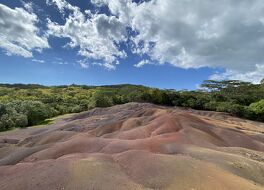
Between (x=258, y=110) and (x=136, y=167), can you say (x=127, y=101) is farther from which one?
(x=136, y=167)

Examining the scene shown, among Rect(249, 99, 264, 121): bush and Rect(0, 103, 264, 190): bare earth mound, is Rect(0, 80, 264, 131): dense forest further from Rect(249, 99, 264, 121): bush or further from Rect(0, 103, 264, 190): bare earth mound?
Rect(0, 103, 264, 190): bare earth mound

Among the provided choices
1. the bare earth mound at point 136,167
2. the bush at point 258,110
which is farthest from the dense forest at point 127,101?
the bare earth mound at point 136,167

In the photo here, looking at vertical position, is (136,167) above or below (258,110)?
below

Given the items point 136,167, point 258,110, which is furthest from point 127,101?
point 136,167

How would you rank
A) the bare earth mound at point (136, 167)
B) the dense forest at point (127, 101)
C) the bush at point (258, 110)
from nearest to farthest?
1. the bare earth mound at point (136, 167)
2. the dense forest at point (127, 101)
3. the bush at point (258, 110)

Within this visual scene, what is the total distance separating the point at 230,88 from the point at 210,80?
9.24 m

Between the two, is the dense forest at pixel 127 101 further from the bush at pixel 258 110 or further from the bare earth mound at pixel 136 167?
the bare earth mound at pixel 136 167

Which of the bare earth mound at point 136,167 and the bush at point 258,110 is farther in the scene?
the bush at point 258,110

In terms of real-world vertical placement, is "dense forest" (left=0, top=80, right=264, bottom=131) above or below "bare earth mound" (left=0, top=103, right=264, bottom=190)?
above

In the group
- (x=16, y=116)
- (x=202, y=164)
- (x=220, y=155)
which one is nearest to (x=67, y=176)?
(x=202, y=164)

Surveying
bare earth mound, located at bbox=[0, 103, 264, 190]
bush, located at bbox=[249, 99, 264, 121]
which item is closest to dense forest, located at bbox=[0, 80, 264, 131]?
bush, located at bbox=[249, 99, 264, 121]

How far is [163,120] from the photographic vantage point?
3041 cm

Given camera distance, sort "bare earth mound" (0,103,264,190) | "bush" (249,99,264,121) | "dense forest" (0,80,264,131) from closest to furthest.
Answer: "bare earth mound" (0,103,264,190) → "dense forest" (0,80,264,131) → "bush" (249,99,264,121)

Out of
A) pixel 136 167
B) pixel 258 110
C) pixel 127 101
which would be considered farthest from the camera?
pixel 127 101
